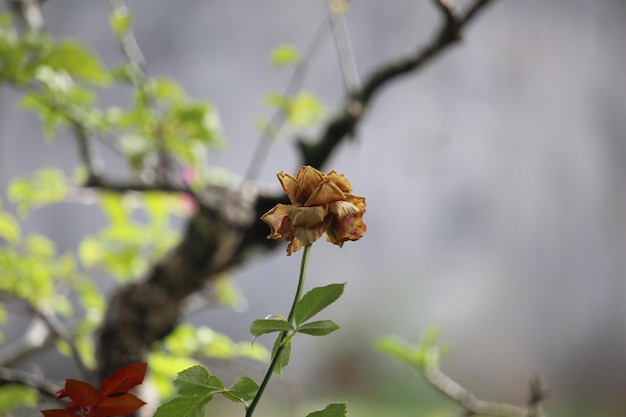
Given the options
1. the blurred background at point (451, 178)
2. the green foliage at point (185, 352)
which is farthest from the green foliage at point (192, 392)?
the blurred background at point (451, 178)

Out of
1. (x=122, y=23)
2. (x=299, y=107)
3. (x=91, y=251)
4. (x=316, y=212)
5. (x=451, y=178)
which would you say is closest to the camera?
(x=316, y=212)

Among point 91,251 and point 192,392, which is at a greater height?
point 91,251

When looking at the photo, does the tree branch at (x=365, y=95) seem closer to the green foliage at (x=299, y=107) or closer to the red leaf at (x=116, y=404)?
the green foliage at (x=299, y=107)

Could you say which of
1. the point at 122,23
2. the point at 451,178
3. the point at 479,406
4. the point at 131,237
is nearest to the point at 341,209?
the point at 479,406

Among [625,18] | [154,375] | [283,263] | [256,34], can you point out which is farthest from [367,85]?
[625,18]

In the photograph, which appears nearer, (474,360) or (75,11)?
(75,11)

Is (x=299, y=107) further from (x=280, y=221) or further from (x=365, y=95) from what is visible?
(x=280, y=221)

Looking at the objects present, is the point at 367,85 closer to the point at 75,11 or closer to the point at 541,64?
the point at 75,11

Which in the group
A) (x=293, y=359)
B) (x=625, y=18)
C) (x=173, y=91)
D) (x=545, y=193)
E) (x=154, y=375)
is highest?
(x=625, y=18)
